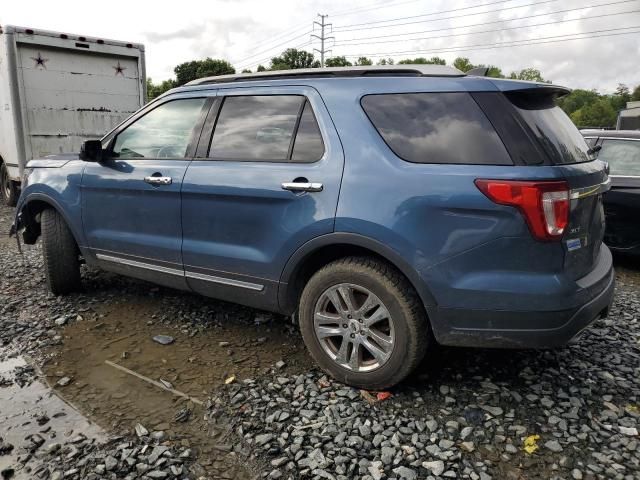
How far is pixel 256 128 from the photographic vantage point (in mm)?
3467

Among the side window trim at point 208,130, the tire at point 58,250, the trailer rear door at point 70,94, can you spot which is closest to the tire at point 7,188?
the trailer rear door at point 70,94

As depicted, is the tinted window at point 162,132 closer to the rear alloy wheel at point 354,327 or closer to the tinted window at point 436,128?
the tinted window at point 436,128

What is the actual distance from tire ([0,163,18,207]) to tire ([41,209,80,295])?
6.02 meters

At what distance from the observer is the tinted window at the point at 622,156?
5797 mm

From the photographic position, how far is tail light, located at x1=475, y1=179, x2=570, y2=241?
250cm

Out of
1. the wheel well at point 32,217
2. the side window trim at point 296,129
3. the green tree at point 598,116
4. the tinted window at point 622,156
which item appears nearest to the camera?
the side window trim at point 296,129

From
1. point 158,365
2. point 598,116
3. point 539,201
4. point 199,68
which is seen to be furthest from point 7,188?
point 598,116

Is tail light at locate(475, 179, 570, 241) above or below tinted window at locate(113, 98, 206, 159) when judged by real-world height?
below

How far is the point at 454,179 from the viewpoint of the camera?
2.65 m

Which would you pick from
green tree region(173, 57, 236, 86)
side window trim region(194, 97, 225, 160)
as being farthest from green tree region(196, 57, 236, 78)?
side window trim region(194, 97, 225, 160)

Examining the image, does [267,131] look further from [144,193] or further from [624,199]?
[624,199]

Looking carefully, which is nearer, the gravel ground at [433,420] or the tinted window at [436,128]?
the gravel ground at [433,420]

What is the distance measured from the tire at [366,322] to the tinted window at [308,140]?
66cm

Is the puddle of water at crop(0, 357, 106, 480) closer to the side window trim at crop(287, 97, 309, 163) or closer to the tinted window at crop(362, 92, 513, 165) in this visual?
the side window trim at crop(287, 97, 309, 163)
